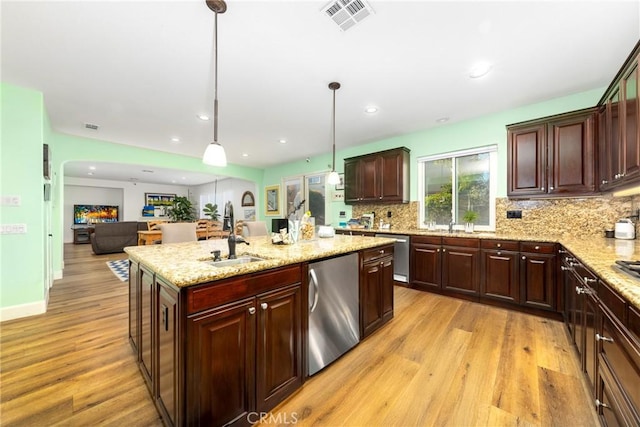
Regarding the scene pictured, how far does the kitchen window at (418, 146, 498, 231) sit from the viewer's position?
11.8ft

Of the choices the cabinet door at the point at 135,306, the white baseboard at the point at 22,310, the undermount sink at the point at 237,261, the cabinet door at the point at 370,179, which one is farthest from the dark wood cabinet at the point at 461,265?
the white baseboard at the point at 22,310

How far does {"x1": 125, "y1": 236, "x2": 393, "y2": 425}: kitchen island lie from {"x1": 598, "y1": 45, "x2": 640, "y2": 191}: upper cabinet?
7.77 feet

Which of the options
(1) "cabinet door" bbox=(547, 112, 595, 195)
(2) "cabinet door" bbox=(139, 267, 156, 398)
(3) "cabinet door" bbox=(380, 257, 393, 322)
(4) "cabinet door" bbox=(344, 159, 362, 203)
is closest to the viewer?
(2) "cabinet door" bbox=(139, 267, 156, 398)

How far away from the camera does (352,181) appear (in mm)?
4785

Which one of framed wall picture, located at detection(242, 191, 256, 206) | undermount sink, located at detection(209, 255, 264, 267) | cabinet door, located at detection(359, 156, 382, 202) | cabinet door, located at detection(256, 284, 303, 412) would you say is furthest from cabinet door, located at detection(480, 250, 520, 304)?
framed wall picture, located at detection(242, 191, 256, 206)

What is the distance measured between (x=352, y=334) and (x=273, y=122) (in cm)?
312

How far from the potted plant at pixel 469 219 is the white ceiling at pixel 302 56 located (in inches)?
55.2

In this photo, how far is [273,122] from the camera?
3.80 meters

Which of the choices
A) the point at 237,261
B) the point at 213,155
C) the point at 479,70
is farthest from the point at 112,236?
the point at 479,70

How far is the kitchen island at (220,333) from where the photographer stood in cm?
112

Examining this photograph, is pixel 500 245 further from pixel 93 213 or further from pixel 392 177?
pixel 93 213

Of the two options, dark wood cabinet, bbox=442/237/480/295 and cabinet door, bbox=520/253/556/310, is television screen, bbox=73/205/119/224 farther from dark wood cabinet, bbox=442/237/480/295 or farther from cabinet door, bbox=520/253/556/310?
cabinet door, bbox=520/253/556/310

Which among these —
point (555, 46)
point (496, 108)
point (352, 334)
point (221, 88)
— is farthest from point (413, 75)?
point (352, 334)

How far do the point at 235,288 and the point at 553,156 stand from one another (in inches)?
143
